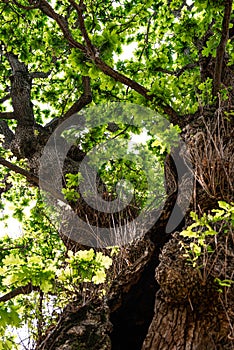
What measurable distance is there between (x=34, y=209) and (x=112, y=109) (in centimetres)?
387

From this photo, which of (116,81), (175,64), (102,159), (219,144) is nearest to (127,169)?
(102,159)

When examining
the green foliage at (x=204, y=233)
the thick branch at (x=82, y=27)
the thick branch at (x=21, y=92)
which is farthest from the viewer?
the thick branch at (x=21, y=92)

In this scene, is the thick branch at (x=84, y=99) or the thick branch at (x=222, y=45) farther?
the thick branch at (x=84, y=99)

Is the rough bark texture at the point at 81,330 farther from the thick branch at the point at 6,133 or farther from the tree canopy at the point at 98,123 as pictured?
the thick branch at the point at 6,133

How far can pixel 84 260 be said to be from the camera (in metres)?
3.59

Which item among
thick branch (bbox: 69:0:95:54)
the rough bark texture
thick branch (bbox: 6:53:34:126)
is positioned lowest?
the rough bark texture

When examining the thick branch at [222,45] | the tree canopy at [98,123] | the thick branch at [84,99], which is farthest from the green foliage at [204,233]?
the thick branch at [84,99]

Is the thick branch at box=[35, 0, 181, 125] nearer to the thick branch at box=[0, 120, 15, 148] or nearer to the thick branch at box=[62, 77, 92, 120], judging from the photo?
the thick branch at box=[62, 77, 92, 120]

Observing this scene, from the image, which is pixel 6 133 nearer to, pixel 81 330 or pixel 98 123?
pixel 98 123

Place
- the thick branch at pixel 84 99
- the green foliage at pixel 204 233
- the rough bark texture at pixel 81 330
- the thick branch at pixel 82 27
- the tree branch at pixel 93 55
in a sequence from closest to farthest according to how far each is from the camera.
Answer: the green foliage at pixel 204 233 → the rough bark texture at pixel 81 330 → the thick branch at pixel 82 27 → the tree branch at pixel 93 55 → the thick branch at pixel 84 99

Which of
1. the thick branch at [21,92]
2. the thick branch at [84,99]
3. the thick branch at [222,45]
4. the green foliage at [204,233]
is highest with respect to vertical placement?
the thick branch at [21,92]

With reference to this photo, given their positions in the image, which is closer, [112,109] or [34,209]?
[112,109]

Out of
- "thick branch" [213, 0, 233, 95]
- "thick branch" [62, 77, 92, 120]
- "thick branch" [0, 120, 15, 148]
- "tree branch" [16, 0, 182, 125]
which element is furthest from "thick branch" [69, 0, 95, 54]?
"thick branch" [0, 120, 15, 148]

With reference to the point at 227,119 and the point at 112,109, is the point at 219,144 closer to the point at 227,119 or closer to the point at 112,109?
the point at 227,119
